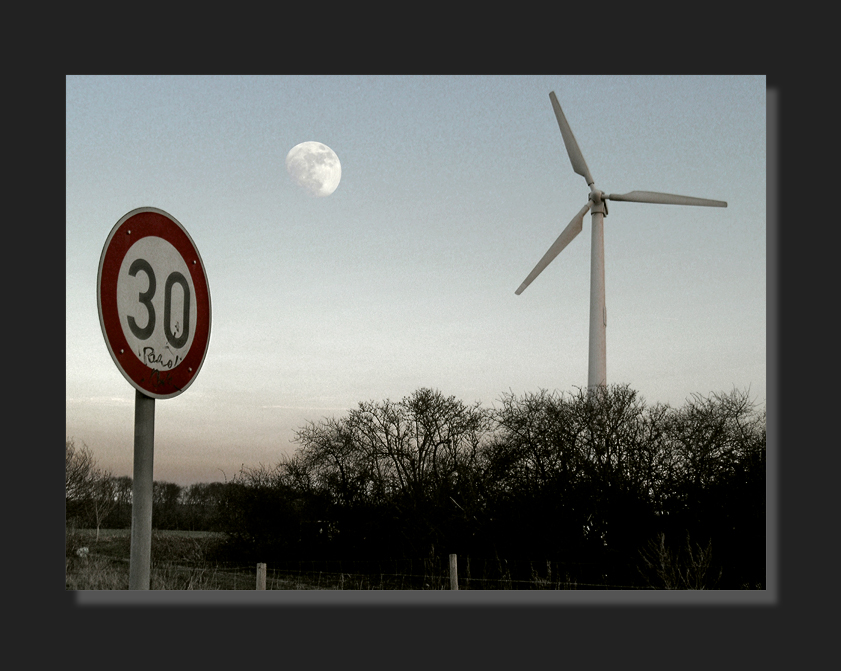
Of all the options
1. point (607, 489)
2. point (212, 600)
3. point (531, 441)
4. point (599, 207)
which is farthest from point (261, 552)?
point (212, 600)

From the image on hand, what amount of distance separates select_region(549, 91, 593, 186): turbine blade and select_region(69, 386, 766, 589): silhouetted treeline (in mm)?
7401

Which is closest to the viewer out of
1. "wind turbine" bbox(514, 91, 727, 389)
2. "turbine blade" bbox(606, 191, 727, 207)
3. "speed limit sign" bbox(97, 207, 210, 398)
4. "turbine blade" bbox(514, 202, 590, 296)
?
"speed limit sign" bbox(97, 207, 210, 398)

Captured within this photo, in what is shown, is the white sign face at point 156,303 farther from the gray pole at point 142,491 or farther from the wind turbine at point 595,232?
the wind turbine at point 595,232

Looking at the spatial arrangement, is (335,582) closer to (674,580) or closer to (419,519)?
(419,519)

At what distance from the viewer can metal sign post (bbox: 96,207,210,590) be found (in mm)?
2330

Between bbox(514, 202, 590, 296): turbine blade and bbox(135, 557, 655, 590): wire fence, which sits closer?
bbox(135, 557, 655, 590): wire fence

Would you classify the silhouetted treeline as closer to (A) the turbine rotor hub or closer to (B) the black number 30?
(A) the turbine rotor hub

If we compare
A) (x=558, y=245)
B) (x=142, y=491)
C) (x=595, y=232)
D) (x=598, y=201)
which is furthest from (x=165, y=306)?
(x=598, y=201)

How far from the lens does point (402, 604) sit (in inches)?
102

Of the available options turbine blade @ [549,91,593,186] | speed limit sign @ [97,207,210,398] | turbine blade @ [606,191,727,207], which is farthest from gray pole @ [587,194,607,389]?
speed limit sign @ [97,207,210,398]

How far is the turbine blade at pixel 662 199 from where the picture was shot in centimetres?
2116

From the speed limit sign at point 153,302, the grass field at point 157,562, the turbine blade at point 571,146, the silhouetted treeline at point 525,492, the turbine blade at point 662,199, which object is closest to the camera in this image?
the speed limit sign at point 153,302

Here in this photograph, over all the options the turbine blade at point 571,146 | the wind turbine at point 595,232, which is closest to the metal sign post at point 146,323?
the wind turbine at point 595,232

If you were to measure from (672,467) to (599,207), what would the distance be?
31.4ft
